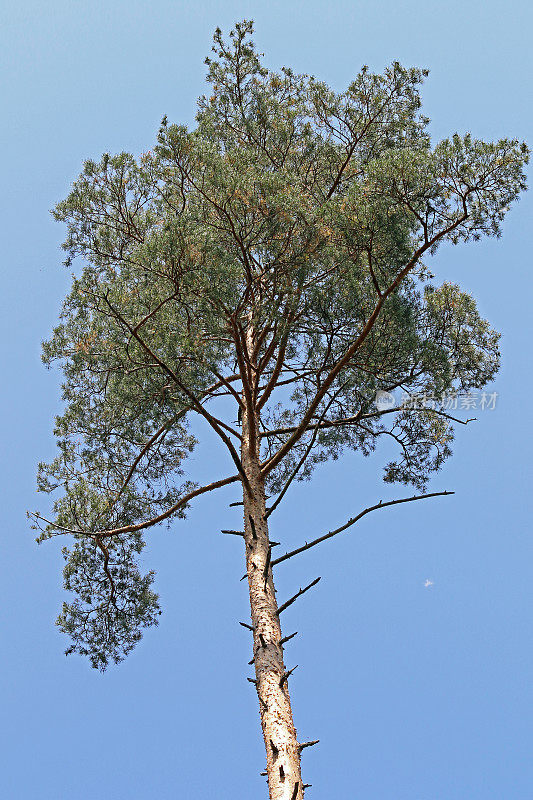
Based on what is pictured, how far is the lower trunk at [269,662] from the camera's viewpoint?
14.3ft

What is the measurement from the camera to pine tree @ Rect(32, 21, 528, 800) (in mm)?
5336

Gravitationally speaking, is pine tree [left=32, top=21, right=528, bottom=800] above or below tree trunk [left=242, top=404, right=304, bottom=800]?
above

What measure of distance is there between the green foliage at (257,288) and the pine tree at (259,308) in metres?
0.02

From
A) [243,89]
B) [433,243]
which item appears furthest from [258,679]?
[243,89]

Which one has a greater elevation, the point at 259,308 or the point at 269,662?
the point at 259,308

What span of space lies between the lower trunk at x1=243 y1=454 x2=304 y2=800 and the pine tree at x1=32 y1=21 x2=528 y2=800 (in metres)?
0.01

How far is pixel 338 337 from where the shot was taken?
659 cm

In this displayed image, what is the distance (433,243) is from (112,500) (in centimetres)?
386

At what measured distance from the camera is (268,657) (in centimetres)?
500

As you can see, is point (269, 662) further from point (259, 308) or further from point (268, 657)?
point (259, 308)

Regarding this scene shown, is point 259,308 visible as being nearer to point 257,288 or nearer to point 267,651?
point 257,288

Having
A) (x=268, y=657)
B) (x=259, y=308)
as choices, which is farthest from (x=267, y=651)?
(x=259, y=308)

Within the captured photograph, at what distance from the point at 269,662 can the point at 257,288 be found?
10.7 feet

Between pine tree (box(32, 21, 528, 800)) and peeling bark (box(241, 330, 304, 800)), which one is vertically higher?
pine tree (box(32, 21, 528, 800))
